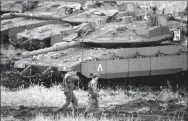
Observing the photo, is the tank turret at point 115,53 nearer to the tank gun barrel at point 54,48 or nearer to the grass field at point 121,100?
the tank gun barrel at point 54,48

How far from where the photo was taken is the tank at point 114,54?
556 inches

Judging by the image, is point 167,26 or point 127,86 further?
point 167,26

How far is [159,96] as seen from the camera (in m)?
14.1

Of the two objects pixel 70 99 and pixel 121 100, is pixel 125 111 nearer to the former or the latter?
pixel 70 99

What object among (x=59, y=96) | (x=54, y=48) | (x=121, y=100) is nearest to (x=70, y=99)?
(x=59, y=96)

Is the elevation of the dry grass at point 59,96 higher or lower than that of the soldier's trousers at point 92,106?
lower

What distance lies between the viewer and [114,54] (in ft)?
47.6

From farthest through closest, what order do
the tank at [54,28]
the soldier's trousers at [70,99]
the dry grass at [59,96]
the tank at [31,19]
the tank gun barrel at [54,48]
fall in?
the tank at [31,19]
the tank at [54,28]
the tank gun barrel at [54,48]
the dry grass at [59,96]
the soldier's trousers at [70,99]

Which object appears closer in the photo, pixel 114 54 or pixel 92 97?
pixel 92 97

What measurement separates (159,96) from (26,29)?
1030cm

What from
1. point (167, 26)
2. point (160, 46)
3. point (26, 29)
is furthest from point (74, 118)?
point (26, 29)

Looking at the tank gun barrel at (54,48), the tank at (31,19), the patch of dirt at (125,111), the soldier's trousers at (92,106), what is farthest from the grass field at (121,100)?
the tank at (31,19)

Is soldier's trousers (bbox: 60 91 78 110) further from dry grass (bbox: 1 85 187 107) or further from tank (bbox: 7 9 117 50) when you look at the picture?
tank (bbox: 7 9 117 50)

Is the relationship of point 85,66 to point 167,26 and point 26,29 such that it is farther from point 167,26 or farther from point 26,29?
point 26,29
